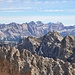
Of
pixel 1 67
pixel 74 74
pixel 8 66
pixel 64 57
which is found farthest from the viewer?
pixel 64 57

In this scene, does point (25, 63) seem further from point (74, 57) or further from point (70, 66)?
point (74, 57)

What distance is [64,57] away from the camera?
648 ft

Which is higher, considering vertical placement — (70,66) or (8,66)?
(8,66)

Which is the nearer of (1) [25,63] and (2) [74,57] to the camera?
(1) [25,63]

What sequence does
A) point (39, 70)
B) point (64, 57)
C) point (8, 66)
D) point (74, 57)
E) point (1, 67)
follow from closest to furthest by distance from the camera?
point (1, 67) < point (8, 66) < point (39, 70) < point (74, 57) < point (64, 57)

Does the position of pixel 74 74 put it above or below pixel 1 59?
below

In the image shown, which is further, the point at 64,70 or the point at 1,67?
the point at 64,70

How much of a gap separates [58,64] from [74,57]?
93.9ft

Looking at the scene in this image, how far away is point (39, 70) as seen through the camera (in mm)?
156875

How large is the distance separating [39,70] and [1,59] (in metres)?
116

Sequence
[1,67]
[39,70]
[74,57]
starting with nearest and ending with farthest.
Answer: [1,67] < [39,70] < [74,57]

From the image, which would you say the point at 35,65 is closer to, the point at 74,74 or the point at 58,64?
the point at 58,64

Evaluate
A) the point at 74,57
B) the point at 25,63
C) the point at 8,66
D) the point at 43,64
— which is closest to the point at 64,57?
the point at 74,57

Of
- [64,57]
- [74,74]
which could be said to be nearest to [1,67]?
[74,74]
